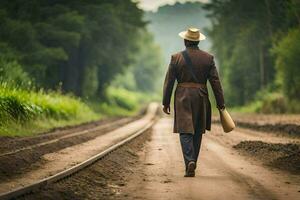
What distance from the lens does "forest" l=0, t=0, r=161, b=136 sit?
25.8 m

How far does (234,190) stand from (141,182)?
1.59 metres

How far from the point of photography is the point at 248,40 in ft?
184

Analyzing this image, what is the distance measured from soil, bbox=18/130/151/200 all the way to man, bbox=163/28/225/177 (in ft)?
4.08

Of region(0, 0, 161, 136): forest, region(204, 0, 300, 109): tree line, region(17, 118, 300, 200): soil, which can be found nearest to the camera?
region(17, 118, 300, 200): soil

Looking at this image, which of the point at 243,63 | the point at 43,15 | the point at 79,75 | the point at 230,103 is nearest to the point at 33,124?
the point at 43,15

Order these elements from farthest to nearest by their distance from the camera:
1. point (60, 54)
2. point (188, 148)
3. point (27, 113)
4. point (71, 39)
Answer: point (71, 39) → point (60, 54) → point (27, 113) → point (188, 148)

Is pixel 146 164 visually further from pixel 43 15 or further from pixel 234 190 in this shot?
pixel 43 15

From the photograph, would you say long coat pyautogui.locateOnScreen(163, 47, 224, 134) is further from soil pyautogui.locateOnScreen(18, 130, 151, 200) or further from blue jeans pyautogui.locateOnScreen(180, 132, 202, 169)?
soil pyautogui.locateOnScreen(18, 130, 151, 200)

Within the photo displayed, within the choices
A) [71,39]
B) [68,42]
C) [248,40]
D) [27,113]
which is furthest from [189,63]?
[248,40]

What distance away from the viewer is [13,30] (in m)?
34.2

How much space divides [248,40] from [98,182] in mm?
48112

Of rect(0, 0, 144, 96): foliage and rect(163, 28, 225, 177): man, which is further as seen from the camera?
rect(0, 0, 144, 96): foliage

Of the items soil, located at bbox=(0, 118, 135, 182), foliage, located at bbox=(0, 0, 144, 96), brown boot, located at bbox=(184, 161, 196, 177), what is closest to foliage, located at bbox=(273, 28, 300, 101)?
foliage, located at bbox=(0, 0, 144, 96)

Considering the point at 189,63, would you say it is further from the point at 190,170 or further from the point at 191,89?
the point at 190,170
